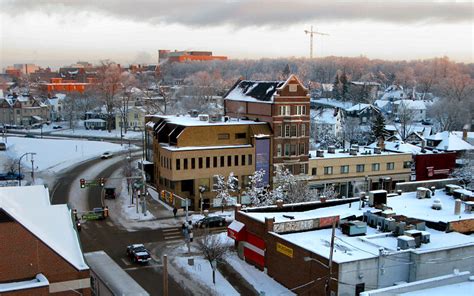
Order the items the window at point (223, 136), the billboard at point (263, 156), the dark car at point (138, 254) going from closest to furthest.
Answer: the dark car at point (138, 254), the window at point (223, 136), the billboard at point (263, 156)

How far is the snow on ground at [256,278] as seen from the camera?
33844mm

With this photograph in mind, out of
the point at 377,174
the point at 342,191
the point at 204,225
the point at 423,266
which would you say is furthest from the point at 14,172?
the point at 423,266

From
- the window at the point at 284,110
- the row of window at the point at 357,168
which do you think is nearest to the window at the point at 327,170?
the row of window at the point at 357,168

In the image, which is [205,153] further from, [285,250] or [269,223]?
[285,250]

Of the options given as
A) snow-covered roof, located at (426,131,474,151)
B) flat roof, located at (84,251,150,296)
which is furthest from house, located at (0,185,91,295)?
snow-covered roof, located at (426,131,474,151)

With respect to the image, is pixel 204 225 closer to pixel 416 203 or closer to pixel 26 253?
pixel 416 203

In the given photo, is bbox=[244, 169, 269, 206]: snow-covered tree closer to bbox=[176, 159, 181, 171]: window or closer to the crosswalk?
bbox=[176, 159, 181, 171]: window

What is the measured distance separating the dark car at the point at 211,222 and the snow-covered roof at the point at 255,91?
18.1 m

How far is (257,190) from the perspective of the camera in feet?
176

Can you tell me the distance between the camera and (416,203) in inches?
1731

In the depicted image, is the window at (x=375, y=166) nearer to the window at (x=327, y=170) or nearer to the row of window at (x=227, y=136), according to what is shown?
the window at (x=327, y=170)

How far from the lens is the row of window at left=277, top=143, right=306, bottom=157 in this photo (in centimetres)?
6138

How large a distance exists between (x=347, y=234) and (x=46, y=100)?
128m

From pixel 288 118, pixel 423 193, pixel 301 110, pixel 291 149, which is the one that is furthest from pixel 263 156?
pixel 423 193
